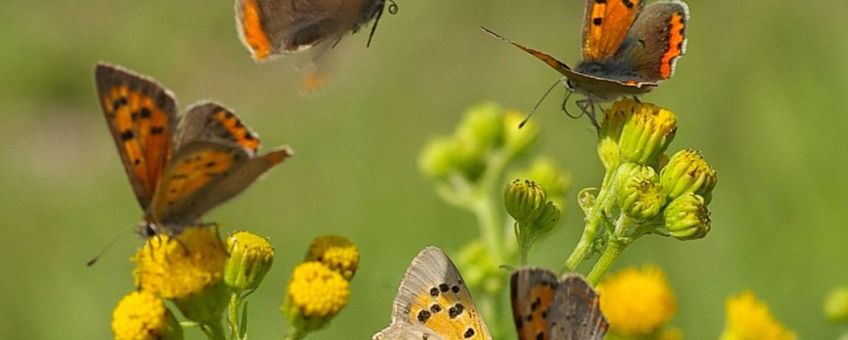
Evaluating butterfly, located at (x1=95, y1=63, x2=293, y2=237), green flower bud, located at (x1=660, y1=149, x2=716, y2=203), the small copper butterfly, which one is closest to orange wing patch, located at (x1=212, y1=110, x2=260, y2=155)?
butterfly, located at (x1=95, y1=63, x2=293, y2=237)

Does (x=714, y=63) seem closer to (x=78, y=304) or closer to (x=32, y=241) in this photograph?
(x=78, y=304)

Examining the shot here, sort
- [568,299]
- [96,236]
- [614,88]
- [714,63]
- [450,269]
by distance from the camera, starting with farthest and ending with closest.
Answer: [96,236] < [714,63] < [614,88] < [450,269] < [568,299]

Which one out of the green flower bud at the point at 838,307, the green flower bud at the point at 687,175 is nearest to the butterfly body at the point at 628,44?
the green flower bud at the point at 687,175

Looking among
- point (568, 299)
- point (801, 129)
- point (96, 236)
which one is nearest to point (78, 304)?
point (96, 236)

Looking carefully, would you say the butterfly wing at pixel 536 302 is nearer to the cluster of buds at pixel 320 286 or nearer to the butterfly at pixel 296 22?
the cluster of buds at pixel 320 286

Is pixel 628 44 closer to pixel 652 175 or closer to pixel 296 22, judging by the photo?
pixel 652 175

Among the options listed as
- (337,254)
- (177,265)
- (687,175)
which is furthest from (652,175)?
(177,265)

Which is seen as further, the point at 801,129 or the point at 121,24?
the point at 121,24
